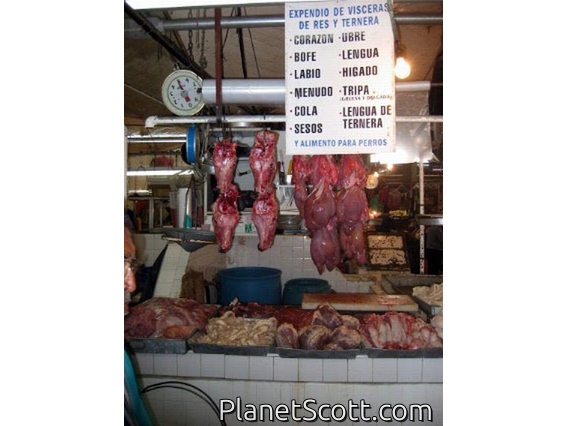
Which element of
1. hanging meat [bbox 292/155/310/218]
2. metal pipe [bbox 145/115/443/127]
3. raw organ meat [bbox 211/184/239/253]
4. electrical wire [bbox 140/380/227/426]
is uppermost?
metal pipe [bbox 145/115/443/127]

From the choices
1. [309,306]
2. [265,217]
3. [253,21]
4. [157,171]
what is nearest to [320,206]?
[265,217]

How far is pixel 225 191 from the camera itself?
158 inches

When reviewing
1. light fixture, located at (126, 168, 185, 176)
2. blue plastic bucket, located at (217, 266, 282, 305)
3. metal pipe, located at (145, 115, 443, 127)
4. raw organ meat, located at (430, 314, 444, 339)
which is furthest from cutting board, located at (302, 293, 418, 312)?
light fixture, located at (126, 168, 185, 176)

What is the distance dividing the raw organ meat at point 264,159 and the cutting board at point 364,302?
156 centimetres

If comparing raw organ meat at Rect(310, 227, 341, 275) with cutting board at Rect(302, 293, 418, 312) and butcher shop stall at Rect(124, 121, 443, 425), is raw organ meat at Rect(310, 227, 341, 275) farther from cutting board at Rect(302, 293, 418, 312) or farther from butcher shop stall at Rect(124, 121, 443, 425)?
cutting board at Rect(302, 293, 418, 312)

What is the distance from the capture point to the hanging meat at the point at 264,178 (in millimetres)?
3852

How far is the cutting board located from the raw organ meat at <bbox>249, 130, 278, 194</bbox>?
5.12ft

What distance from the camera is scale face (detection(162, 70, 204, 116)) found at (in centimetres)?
333

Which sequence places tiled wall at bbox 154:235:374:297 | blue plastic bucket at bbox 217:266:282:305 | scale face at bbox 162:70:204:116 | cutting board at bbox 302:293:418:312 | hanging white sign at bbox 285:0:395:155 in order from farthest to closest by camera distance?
tiled wall at bbox 154:235:374:297, blue plastic bucket at bbox 217:266:282:305, cutting board at bbox 302:293:418:312, scale face at bbox 162:70:204:116, hanging white sign at bbox 285:0:395:155

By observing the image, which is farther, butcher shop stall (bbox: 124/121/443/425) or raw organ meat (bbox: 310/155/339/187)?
raw organ meat (bbox: 310/155/339/187)

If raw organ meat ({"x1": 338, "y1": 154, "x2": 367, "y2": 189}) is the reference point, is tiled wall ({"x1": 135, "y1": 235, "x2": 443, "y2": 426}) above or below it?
below

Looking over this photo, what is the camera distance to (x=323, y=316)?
384cm

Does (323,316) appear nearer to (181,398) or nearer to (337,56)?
(181,398)
